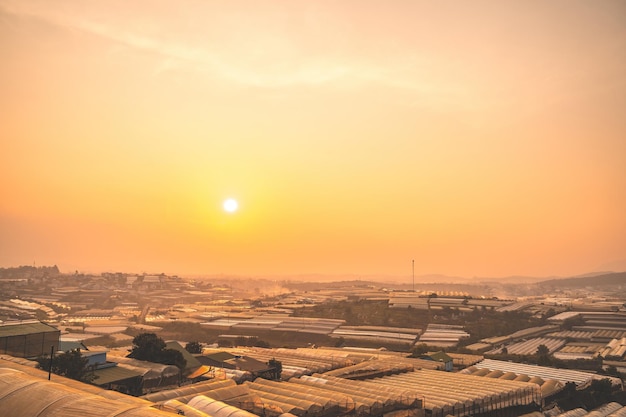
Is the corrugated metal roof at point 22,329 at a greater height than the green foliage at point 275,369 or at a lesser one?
greater

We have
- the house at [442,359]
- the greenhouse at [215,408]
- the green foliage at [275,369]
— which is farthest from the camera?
the house at [442,359]

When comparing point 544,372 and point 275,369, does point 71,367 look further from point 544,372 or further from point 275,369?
point 544,372

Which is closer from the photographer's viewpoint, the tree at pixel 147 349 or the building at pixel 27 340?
the building at pixel 27 340

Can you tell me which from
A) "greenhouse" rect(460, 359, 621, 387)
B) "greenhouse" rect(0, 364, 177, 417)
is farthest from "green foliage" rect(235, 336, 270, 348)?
"greenhouse" rect(0, 364, 177, 417)

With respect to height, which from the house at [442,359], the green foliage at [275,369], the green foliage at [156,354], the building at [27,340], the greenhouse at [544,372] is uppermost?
the building at [27,340]

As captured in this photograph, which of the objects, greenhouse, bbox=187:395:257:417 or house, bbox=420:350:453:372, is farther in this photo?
house, bbox=420:350:453:372

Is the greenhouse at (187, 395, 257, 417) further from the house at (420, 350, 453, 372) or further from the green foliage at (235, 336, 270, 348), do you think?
the green foliage at (235, 336, 270, 348)

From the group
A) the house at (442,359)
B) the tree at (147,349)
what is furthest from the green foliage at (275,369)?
the house at (442,359)

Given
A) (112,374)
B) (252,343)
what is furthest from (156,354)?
(252,343)

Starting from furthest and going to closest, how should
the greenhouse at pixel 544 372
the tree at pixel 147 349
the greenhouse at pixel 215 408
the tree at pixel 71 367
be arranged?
the greenhouse at pixel 544 372 → the tree at pixel 147 349 → the tree at pixel 71 367 → the greenhouse at pixel 215 408

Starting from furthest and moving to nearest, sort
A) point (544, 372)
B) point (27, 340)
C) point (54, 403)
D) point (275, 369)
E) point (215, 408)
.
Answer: point (544, 372)
point (275, 369)
point (27, 340)
point (215, 408)
point (54, 403)

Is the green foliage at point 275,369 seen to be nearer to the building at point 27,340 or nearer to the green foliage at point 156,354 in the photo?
the green foliage at point 156,354

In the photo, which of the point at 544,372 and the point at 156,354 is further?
the point at 544,372
